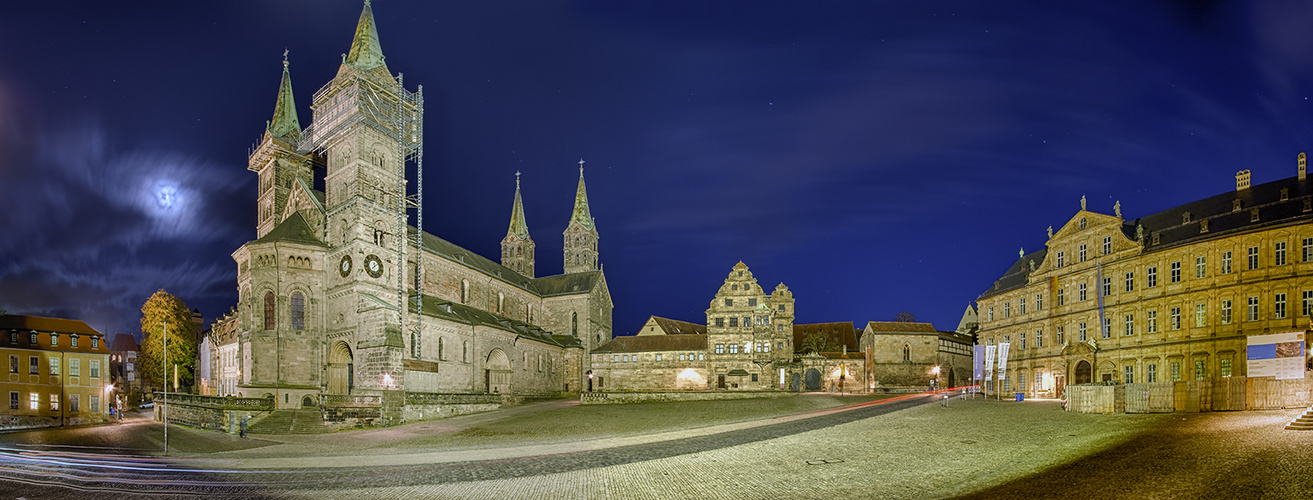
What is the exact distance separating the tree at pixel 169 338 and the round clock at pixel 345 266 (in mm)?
27925

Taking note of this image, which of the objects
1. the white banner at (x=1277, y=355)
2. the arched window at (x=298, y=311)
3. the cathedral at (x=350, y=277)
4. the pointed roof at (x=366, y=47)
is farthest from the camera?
the pointed roof at (x=366, y=47)

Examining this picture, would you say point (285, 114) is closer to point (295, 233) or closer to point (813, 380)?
point (295, 233)

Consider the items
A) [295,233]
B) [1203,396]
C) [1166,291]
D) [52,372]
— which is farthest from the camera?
[52,372]

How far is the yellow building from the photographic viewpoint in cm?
4878

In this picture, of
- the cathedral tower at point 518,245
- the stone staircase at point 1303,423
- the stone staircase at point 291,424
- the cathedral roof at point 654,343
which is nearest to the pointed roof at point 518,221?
the cathedral tower at point 518,245

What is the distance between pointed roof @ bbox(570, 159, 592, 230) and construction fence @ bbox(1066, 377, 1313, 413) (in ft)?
231

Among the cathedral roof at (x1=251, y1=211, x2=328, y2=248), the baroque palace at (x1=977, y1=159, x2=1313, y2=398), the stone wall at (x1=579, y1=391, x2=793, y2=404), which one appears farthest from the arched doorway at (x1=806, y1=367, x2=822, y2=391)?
the cathedral roof at (x1=251, y1=211, x2=328, y2=248)

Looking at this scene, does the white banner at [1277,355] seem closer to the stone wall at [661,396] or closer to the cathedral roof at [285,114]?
the stone wall at [661,396]

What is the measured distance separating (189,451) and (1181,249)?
4747cm

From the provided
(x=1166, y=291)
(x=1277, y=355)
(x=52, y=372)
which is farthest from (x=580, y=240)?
(x=1277, y=355)

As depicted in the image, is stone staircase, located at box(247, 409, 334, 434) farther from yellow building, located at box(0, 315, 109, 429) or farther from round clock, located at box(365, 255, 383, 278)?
yellow building, located at box(0, 315, 109, 429)

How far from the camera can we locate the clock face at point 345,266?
4338 centimetres

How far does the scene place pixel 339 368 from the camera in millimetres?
44562

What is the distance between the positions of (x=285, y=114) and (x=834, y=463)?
5575 cm
